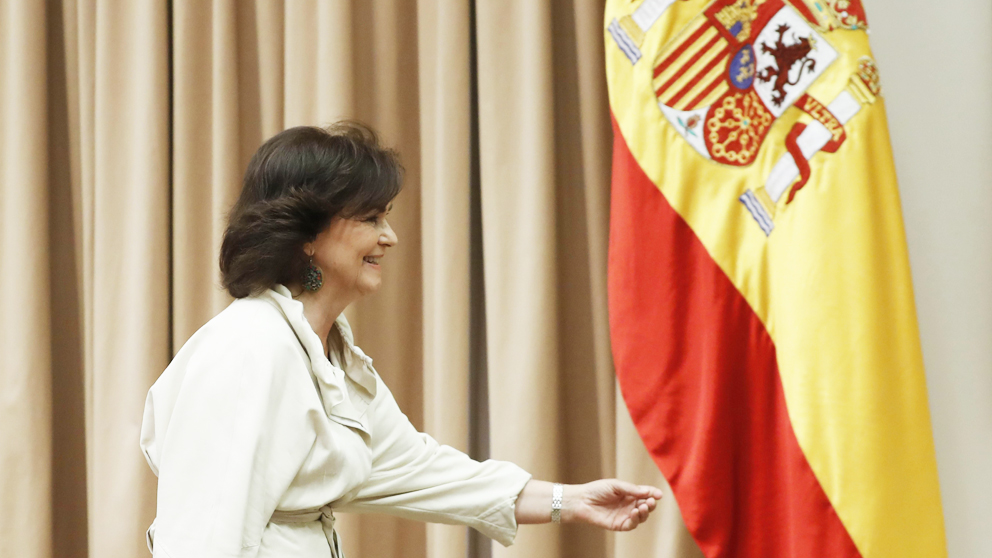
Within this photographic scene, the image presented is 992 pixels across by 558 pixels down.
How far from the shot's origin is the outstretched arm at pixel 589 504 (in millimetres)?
1571

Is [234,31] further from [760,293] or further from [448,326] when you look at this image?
[760,293]

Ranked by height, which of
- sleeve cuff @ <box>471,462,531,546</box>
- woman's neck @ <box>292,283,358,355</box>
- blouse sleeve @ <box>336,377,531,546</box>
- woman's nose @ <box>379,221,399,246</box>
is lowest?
sleeve cuff @ <box>471,462,531,546</box>

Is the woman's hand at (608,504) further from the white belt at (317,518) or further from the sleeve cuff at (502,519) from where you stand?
the white belt at (317,518)

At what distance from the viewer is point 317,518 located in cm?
135

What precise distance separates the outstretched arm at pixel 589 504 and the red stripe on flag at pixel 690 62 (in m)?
0.70

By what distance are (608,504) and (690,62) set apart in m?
0.79

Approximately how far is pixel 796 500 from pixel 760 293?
339 mm

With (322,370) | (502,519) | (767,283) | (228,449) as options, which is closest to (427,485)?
(502,519)

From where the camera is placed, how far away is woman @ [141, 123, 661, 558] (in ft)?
3.83

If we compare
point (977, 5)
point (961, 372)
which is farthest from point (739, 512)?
point (977, 5)

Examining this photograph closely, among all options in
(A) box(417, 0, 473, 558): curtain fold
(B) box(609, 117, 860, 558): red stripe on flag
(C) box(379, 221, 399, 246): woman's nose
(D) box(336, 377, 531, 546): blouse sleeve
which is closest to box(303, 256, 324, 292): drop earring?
(C) box(379, 221, 399, 246): woman's nose

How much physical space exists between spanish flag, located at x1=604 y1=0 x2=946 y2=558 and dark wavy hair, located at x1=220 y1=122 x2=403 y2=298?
1.53 ft

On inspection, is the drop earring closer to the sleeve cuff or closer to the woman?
the woman

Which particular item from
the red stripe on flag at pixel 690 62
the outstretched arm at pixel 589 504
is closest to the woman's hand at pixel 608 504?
the outstretched arm at pixel 589 504
